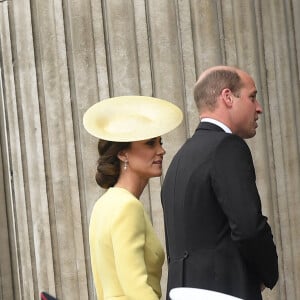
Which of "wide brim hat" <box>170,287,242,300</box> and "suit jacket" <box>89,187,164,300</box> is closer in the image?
"wide brim hat" <box>170,287,242,300</box>

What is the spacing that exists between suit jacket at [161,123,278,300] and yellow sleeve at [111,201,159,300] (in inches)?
7.1

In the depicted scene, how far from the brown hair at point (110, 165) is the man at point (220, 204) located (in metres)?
0.25

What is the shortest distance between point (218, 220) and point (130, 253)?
39cm

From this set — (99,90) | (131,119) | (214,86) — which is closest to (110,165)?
(131,119)

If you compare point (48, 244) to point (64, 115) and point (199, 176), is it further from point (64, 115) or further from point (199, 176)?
point (199, 176)

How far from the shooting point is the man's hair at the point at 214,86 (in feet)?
13.4

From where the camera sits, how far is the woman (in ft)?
13.0

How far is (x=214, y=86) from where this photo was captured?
4.09 meters

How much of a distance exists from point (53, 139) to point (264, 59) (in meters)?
1.57

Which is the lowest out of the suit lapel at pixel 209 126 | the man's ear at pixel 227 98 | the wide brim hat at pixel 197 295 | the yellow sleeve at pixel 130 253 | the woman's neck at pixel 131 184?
the yellow sleeve at pixel 130 253

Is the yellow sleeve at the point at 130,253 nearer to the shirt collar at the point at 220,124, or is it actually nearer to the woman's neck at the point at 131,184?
the woman's neck at the point at 131,184

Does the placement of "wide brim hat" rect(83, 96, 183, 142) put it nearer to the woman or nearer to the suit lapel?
the woman

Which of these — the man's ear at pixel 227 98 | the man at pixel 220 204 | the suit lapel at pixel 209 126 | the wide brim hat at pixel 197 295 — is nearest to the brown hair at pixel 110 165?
the man at pixel 220 204

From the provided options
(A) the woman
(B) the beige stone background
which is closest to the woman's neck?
(A) the woman
